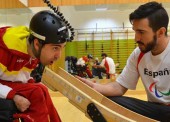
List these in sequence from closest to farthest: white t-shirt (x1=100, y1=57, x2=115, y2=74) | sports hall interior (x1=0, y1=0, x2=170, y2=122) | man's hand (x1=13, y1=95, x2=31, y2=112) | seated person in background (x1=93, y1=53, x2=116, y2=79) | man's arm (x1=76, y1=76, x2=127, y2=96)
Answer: man's hand (x1=13, y1=95, x2=31, y2=112) < man's arm (x1=76, y1=76, x2=127, y2=96) < sports hall interior (x1=0, y1=0, x2=170, y2=122) < seated person in background (x1=93, y1=53, x2=116, y2=79) < white t-shirt (x1=100, y1=57, x2=115, y2=74)

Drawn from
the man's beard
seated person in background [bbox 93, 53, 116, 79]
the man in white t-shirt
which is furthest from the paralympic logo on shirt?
seated person in background [bbox 93, 53, 116, 79]

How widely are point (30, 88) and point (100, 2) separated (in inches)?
190

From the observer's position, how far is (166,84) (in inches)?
63.2

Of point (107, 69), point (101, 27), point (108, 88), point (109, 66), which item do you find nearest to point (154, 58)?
point (108, 88)

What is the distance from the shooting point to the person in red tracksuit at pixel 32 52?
123cm

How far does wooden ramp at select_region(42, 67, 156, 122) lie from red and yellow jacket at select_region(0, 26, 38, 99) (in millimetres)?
161

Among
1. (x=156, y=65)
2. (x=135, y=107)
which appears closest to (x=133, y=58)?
(x=156, y=65)

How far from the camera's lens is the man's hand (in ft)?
3.82

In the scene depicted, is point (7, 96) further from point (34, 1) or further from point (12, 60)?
point (34, 1)

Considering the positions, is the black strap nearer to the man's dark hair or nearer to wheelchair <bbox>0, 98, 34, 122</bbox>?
wheelchair <bbox>0, 98, 34, 122</bbox>

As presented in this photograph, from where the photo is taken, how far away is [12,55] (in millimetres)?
1270

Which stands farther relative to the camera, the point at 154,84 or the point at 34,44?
the point at 154,84

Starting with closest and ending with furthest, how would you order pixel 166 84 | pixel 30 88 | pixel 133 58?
pixel 30 88, pixel 166 84, pixel 133 58

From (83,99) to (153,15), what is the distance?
2.55 feet
